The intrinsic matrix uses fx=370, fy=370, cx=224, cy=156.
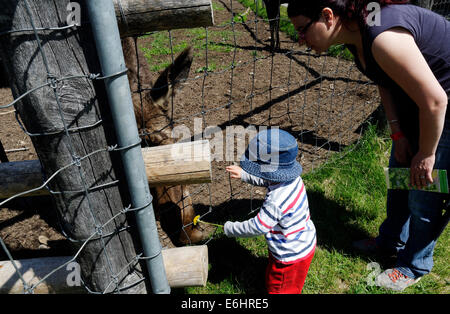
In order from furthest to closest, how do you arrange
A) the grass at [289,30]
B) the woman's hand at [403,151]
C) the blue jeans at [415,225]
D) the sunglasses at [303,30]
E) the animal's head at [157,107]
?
the grass at [289,30] → the animal's head at [157,107] → the woman's hand at [403,151] → the blue jeans at [415,225] → the sunglasses at [303,30]

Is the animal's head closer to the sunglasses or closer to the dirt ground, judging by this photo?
the dirt ground

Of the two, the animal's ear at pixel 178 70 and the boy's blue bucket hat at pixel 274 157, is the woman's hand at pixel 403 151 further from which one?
the animal's ear at pixel 178 70

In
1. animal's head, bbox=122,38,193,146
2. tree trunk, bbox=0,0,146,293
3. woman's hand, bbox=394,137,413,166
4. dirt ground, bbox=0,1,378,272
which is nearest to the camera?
tree trunk, bbox=0,0,146,293

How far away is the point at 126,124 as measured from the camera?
1.54 meters

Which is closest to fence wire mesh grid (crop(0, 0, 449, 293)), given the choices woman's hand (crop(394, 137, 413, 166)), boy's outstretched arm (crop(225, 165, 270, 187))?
boy's outstretched arm (crop(225, 165, 270, 187))

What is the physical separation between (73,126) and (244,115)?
3725mm

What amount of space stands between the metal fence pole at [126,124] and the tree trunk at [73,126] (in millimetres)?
61

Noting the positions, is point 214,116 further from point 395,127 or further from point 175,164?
point 175,164

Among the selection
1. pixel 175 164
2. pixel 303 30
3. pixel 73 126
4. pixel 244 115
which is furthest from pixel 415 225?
pixel 244 115

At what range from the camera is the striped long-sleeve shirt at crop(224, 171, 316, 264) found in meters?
2.13

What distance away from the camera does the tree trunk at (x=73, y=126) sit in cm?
126

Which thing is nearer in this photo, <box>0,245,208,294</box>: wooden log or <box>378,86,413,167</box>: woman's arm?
<box>0,245,208,294</box>: wooden log

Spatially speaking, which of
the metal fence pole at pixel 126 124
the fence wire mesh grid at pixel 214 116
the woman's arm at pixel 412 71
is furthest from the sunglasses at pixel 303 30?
the metal fence pole at pixel 126 124
